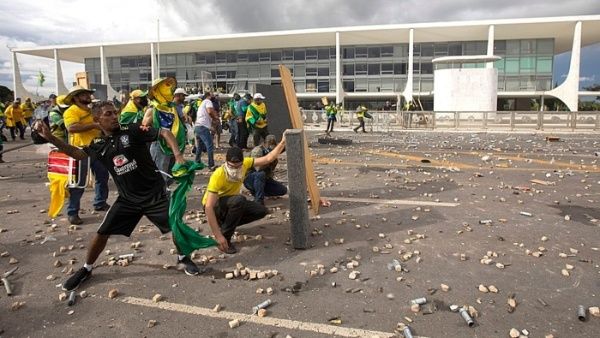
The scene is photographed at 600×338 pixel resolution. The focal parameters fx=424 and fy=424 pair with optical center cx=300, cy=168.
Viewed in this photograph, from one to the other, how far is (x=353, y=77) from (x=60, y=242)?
47.6 meters

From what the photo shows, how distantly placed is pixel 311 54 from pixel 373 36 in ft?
27.9

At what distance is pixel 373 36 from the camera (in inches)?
1858

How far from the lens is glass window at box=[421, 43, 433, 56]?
4872 cm

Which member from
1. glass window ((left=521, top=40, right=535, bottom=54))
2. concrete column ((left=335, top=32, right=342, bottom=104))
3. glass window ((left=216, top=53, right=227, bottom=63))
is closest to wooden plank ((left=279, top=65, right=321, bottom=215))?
concrete column ((left=335, top=32, right=342, bottom=104))

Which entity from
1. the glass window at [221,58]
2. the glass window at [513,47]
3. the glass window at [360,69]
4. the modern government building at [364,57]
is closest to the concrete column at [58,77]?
the modern government building at [364,57]

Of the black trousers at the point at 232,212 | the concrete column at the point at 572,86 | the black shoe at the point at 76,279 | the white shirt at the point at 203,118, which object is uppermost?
the concrete column at the point at 572,86

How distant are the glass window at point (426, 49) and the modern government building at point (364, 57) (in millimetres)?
115

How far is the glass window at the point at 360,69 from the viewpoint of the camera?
50250 millimetres

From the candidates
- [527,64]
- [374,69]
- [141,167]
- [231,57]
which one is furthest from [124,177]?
[231,57]

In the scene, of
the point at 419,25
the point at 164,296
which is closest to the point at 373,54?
the point at 419,25

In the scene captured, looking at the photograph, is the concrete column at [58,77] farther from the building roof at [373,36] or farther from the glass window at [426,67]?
the glass window at [426,67]

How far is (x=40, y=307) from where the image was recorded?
358 centimetres

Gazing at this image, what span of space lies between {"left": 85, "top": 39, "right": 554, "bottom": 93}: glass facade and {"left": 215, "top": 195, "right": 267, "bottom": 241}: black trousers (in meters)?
41.1

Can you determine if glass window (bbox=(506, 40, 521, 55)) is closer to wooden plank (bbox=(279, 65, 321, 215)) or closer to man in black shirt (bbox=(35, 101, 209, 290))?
wooden plank (bbox=(279, 65, 321, 215))
